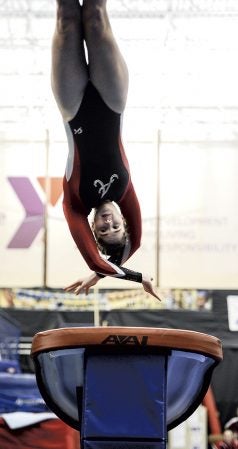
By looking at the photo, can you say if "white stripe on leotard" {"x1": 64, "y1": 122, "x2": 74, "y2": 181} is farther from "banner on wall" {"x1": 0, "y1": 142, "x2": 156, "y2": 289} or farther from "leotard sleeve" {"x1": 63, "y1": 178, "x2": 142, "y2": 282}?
"banner on wall" {"x1": 0, "y1": 142, "x2": 156, "y2": 289}

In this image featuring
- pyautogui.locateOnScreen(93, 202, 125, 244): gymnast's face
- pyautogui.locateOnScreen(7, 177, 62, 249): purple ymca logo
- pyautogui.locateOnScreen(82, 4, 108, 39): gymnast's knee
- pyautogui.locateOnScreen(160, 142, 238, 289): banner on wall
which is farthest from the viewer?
pyautogui.locateOnScreen(7, 177, 62, 249): purple ymca logo

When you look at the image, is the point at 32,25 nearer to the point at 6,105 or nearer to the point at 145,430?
the point at 6,105

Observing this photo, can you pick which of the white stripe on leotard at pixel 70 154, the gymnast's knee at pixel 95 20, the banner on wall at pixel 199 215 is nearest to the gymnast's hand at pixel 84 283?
the white stripe on leotard at pixel 70 154

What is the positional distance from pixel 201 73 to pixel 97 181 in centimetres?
825

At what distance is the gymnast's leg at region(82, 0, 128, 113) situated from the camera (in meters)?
3.60

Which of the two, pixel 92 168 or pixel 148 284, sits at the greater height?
pixel 92 168

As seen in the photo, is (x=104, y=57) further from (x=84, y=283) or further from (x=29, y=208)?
(x=29, y=208)

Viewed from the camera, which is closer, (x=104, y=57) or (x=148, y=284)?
(x=104, y=57)

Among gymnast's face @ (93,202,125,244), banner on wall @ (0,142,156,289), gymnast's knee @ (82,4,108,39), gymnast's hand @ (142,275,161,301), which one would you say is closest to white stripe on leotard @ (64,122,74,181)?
gymnast's face @ (93,202,125,244)

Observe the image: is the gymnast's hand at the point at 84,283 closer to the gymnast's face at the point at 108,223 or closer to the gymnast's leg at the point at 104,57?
the gymnast's face at the point at 108,223

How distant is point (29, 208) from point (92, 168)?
24.2 feet

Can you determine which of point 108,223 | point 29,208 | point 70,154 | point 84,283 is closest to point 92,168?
point 70,154

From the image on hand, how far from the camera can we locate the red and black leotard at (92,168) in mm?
3818

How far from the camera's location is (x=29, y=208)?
36.5ft
